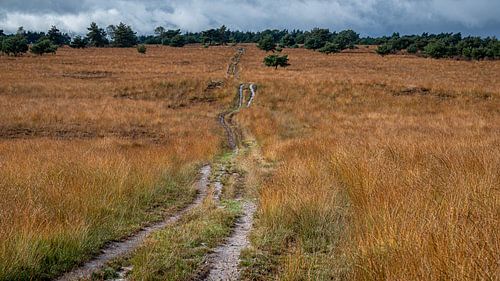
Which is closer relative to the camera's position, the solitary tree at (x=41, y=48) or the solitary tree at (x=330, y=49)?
the solitary tree at (x=41, y=48)

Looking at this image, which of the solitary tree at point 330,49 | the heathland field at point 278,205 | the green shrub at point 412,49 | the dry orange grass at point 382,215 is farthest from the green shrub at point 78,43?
the dry orange grass at point 382,215

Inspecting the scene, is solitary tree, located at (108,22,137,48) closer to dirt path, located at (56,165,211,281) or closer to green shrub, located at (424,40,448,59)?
green shrub, located at (424,40,448,59)

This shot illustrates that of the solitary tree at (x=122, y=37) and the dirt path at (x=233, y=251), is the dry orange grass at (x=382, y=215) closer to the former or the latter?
the dirt path at (x=233, y=251)

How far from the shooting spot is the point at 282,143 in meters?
16.3

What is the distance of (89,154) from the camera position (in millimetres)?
11500

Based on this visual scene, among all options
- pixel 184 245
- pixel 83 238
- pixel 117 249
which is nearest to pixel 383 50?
pixel 184 245

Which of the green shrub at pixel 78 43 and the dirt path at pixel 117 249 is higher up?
the green shrub at pixel 78 43

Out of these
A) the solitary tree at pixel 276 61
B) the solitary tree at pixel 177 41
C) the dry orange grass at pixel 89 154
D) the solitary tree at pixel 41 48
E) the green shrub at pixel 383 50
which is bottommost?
the dry orange grass at pixel 89 154

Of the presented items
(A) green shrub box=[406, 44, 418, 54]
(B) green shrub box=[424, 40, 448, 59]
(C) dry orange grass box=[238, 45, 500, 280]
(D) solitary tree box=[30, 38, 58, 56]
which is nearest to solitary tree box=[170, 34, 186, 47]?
(D) solitary tree box=[30, 38, 58, 56]

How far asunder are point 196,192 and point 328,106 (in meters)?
25.0

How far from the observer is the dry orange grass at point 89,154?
5234 mm

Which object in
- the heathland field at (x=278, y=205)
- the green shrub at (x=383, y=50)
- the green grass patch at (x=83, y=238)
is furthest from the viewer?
the green shrub at (x=383, y=50)

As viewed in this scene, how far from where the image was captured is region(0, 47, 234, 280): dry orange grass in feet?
17.2

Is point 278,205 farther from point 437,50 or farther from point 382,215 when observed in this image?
point 437,50
